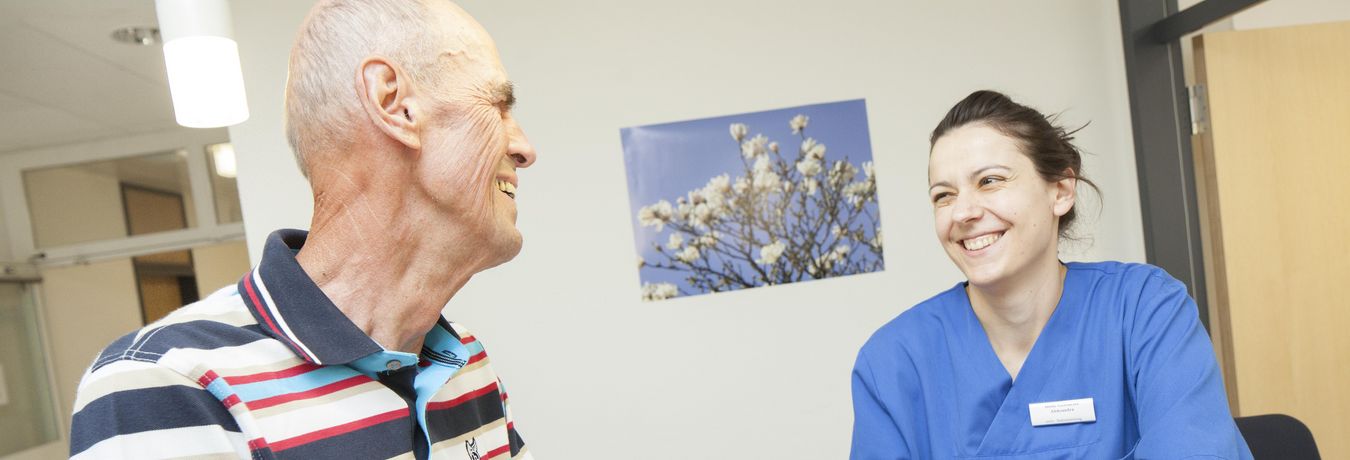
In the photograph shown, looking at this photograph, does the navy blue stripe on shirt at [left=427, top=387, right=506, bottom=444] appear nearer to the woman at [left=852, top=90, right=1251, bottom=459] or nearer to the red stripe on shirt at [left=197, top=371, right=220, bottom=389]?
the red stripe on shirt at [left=197, top=371, right=220, bottom=389]

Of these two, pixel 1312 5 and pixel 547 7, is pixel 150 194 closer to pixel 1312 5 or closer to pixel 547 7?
pixel 547 7

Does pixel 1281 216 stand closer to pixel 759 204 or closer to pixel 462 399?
pixel 759 204

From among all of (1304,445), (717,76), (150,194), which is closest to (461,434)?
(1304,445)

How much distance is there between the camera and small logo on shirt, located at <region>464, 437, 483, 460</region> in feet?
2.97

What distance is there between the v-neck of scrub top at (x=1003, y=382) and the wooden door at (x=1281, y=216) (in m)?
1.28

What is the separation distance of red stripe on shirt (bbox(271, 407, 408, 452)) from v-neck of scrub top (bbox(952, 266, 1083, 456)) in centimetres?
108

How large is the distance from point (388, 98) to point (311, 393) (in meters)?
0.24

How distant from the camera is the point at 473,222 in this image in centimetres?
82

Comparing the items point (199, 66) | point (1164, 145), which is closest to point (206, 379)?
point (199, 66)

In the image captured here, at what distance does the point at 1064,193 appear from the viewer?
172cm

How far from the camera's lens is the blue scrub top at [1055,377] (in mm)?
1450

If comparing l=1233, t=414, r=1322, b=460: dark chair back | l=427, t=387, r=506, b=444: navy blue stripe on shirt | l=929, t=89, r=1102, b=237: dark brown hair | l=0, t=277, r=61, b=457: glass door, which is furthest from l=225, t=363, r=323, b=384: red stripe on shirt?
l=0, t=277, r=61, b=457: glass door

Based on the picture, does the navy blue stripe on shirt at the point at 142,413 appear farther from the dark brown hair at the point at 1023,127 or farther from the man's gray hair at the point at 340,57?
the dark brown hair at the point at 1023,127

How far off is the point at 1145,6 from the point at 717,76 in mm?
1349
